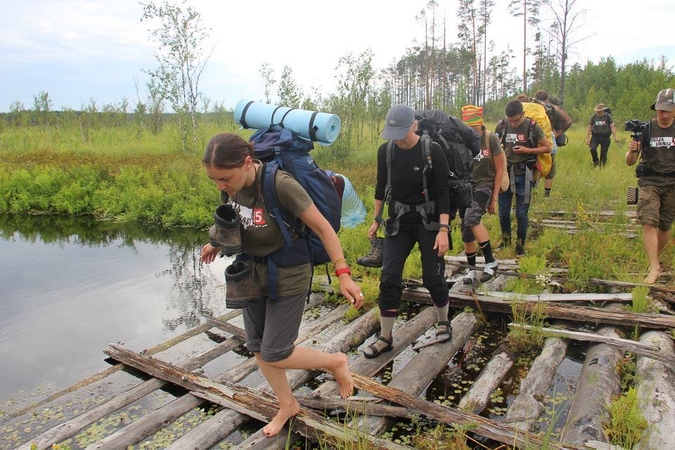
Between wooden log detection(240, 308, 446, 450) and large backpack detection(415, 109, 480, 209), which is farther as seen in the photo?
large backpack detection(415, 109, 480, 209)

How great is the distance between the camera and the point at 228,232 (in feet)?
9.39

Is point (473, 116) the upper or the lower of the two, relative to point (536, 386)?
upper

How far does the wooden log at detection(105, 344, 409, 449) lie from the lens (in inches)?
127

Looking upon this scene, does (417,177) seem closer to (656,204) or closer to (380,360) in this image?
(380,360)

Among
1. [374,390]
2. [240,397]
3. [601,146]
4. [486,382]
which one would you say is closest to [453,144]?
[486,382]

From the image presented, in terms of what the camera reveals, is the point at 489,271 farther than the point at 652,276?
Yes

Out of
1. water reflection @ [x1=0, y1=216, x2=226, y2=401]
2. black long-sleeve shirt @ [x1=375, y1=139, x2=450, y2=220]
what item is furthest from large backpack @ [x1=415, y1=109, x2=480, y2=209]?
water reflection @ [x1=0, y1=216, x2=226, y2=401]

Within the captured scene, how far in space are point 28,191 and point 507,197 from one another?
12.8 meters

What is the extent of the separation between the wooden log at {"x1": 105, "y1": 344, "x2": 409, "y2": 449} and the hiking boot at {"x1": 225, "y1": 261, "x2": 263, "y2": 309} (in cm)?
96

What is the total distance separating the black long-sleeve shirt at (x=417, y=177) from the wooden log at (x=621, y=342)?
5.30 ft

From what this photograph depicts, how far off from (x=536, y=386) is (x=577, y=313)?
138cm

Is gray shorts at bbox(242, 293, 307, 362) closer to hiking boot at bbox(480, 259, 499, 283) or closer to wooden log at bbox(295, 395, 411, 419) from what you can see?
wooden log at bbox(295, 395, 411, 419)

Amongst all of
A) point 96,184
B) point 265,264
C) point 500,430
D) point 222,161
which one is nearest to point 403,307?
point 500,430

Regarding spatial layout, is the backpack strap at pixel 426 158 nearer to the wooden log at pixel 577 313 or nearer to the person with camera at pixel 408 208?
the person with camera at pixel 408 208
